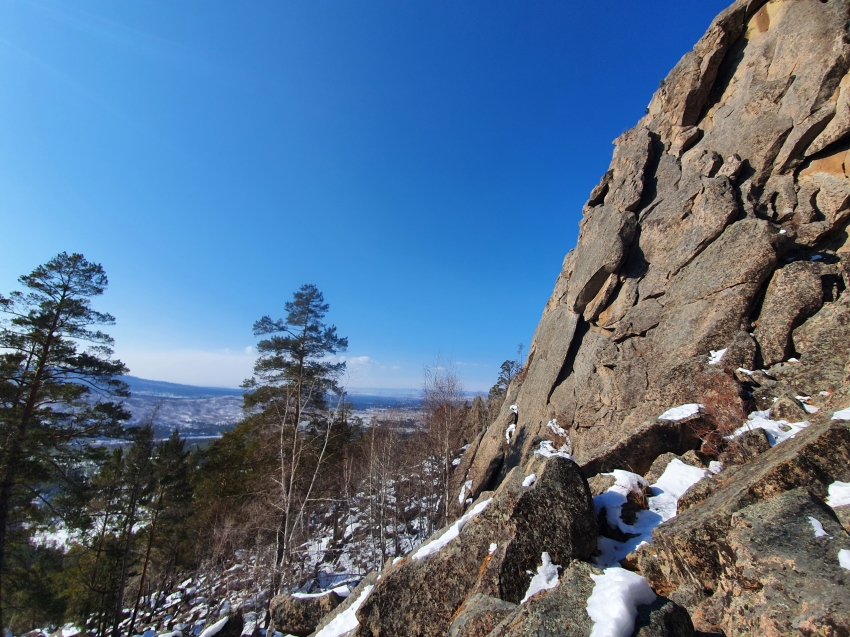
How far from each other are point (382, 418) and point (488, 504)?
21029mm

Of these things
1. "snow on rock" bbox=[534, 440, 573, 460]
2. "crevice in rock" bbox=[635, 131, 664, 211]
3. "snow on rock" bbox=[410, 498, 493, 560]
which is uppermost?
"crevice in rock" bbox=[635, 131, 664, 211]

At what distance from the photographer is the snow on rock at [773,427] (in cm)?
672

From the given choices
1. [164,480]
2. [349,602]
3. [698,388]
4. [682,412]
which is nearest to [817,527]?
[682,412]

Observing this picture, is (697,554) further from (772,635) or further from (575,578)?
(575,578)

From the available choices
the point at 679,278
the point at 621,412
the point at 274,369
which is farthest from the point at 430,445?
the point at 679,278

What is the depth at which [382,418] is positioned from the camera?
85.8 ft

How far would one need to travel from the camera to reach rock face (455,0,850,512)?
9.26m

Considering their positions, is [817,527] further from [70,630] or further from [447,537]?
[70,630]

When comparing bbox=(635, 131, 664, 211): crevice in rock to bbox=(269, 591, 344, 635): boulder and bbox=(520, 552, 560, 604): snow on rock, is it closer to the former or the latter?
bbox=(520, 552, 560, 604): snow on rock

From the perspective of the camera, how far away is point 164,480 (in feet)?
63.7

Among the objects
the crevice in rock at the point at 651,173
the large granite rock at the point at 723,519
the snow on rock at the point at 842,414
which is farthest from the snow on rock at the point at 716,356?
the crevice in rock at the point at 651,173

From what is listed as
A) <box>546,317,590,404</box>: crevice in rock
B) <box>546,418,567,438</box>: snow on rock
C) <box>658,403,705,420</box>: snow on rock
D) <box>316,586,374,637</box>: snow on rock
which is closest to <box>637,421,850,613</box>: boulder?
<box>658,403,705,420</box>: snow on rock

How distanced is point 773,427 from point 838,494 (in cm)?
347

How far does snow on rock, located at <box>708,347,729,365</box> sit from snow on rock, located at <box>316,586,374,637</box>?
1024cm
